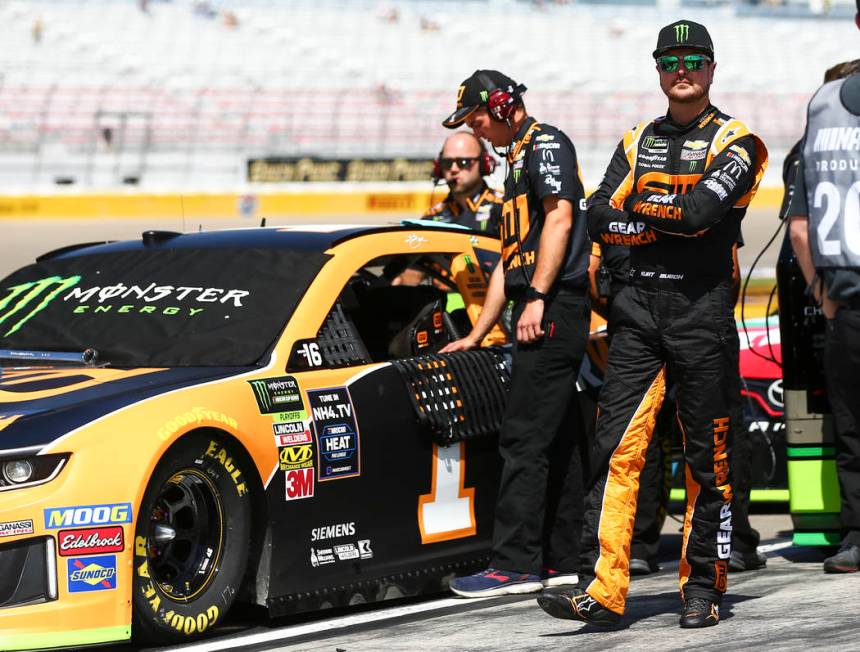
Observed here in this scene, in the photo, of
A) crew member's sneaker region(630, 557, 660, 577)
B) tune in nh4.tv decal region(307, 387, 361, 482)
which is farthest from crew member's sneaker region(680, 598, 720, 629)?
crew member's sneaker region(630, 557, 660, 577)

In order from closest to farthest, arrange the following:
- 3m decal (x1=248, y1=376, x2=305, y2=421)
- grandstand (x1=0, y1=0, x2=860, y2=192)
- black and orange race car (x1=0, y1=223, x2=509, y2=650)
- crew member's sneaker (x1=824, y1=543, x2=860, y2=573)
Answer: black and orange race car (x1=0, y1=223, x2=509, y2=650), 3m decal (x1=248, y1=376, x2=305, y2=421), crew member's sneaker (x1=824, y1=543, x2=860, y2=573), grandstand (x1=0, y1=0, x2=860, y2=192)

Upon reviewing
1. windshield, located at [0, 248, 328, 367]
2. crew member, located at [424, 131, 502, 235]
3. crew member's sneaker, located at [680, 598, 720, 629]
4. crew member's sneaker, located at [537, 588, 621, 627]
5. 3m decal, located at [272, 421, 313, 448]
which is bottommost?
crew member's sneaker, located at [680, 598, 720, 629]

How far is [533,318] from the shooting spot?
5.52 m

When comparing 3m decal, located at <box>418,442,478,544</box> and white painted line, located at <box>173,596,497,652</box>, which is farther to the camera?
3m decal, located at <box>418,442,478,544</box>

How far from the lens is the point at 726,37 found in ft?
158

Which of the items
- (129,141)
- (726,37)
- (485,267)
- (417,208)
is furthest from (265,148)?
(485,267)

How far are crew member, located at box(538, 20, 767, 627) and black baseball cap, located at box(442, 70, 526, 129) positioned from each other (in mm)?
1119

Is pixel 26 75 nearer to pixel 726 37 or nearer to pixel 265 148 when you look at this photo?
pixel 265 148

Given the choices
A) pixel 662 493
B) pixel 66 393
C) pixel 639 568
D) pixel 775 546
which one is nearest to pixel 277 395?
pixel 66 393

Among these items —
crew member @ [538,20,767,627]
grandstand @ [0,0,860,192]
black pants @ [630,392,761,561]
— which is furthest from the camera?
grandstand @ [0,0,860,192]

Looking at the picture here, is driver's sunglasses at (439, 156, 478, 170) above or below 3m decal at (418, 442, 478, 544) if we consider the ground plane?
Answer: above

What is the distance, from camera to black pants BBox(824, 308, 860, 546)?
5.62 metres

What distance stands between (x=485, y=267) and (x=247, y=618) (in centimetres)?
205

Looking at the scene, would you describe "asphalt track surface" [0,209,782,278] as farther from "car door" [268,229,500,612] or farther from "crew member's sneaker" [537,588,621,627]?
"crew member's sneaker" [537,588,621,627]
